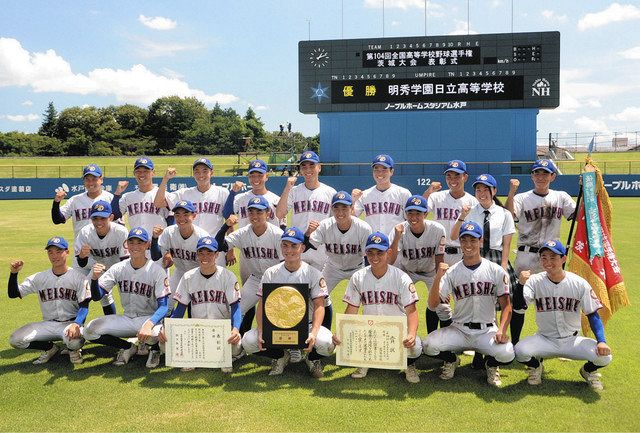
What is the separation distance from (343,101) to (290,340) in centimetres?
2283

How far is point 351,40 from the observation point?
26.4 meters

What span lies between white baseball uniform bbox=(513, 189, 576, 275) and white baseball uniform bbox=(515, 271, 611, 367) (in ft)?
3.82

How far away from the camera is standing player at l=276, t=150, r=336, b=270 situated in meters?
6.93

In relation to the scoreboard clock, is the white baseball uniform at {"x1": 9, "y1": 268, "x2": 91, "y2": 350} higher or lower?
lower

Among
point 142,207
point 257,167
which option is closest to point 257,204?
point 257,167

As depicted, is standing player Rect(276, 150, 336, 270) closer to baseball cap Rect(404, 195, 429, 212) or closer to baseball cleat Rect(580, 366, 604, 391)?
baseball cap Rect(404, 195, 429, 212)

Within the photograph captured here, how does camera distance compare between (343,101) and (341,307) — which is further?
(343,101)

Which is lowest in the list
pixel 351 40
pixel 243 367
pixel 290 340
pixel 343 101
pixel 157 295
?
pixel 243 367

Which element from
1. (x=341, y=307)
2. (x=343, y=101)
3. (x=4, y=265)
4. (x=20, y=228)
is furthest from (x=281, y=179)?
(x=341, y=307)

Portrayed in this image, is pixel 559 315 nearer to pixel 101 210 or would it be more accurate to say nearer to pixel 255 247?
pixel 255 247

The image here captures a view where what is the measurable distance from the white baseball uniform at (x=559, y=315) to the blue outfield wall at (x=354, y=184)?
803 inches

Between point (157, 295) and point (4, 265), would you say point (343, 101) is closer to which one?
point (4, 265)

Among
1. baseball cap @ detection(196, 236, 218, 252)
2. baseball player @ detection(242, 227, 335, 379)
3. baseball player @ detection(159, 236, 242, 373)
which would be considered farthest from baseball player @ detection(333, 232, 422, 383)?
baseball cap @ detection(196, 236, 218, 252)

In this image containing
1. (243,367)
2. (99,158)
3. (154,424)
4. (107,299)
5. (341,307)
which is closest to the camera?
(154,424)
